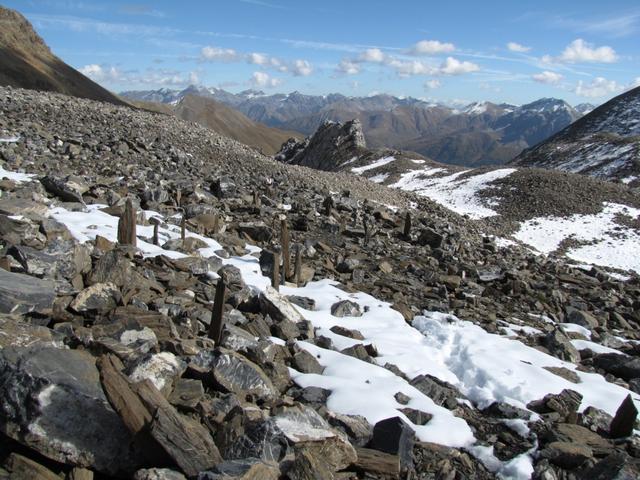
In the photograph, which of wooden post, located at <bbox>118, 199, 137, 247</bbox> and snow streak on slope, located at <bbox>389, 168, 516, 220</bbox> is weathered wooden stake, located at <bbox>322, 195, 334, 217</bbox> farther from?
snow streak on slope, located at <bbox>389, 168, 516, 220</bbox>

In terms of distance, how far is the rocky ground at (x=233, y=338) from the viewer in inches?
158

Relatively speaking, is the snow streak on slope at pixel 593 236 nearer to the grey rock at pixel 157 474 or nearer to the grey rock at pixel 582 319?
the grey rock at pixel 582 319

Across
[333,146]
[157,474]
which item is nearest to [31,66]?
[333,146]

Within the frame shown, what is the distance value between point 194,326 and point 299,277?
13.9 feet

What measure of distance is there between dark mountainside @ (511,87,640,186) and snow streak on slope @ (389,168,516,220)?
1688 cm

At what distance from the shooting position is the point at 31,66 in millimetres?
111938

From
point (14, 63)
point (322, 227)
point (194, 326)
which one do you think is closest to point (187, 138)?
point (322, 227)

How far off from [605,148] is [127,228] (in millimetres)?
72329

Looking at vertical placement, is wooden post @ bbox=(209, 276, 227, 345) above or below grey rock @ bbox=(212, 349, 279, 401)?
above

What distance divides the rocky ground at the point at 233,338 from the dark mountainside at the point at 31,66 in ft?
334

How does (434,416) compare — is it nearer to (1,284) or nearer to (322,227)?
(1,284)

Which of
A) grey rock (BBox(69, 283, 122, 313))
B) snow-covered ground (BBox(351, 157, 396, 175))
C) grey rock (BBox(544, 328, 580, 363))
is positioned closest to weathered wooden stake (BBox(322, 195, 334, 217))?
grey rock (BBox(544, 328, 580, 363))

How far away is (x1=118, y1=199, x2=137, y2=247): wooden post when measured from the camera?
963 cm

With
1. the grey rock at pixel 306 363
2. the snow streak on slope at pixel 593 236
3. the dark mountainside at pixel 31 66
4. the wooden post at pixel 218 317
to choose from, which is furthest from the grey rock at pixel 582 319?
the dark mountainside at pixel 31 66
